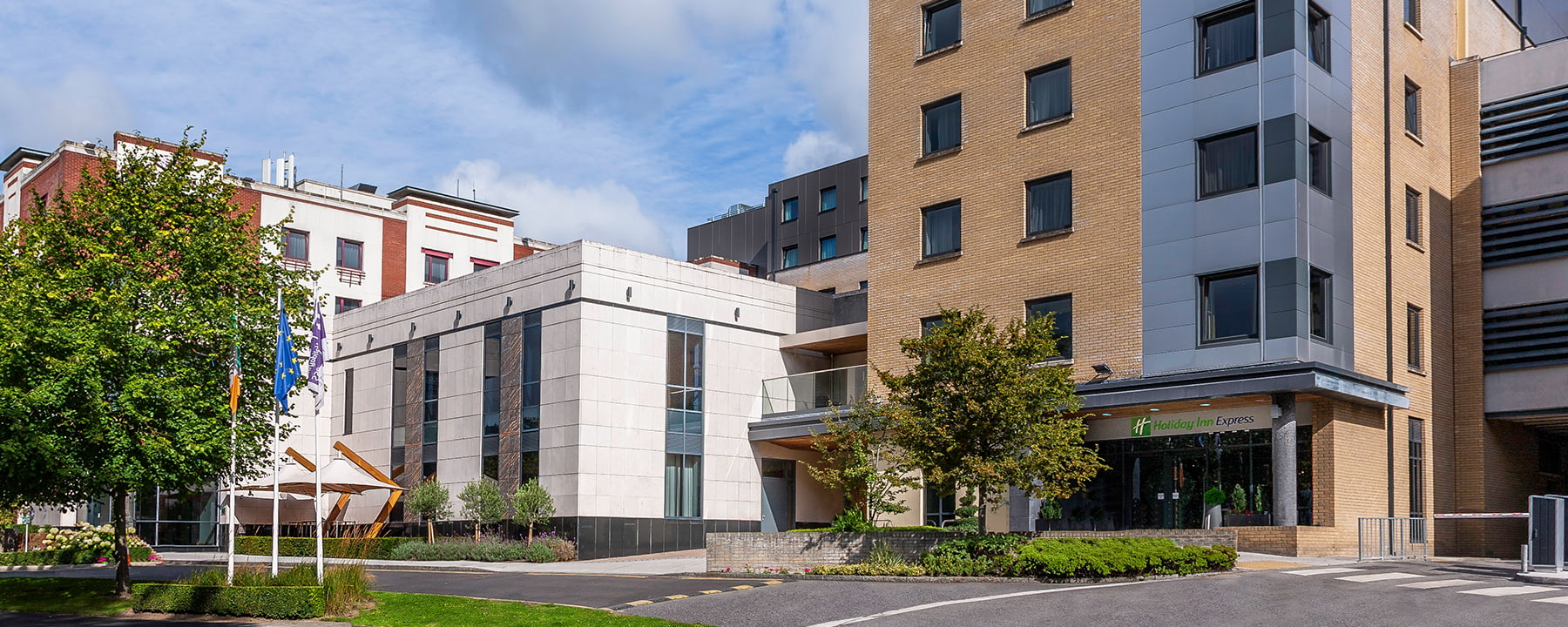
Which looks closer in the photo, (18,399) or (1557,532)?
(1557,532)

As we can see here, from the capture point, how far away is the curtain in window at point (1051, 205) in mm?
34312

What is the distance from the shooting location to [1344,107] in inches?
1238

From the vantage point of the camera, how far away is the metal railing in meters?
29.2

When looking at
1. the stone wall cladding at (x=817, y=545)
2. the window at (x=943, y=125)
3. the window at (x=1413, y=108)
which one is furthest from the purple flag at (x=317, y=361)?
the window at (x=1413, y=108)

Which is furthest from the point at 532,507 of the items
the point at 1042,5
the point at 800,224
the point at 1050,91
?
the point at 800,224

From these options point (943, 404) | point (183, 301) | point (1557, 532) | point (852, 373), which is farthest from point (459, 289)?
point (1557, 532)

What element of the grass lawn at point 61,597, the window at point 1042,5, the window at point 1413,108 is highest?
the window at point 1042,5

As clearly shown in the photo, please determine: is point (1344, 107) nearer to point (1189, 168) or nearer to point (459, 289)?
point (1189, 168)

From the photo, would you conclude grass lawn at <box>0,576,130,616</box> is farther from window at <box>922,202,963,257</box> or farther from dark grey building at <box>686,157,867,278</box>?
dark grey building at <box>686,157,867,278</box>

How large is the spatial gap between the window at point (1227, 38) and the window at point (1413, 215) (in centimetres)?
659

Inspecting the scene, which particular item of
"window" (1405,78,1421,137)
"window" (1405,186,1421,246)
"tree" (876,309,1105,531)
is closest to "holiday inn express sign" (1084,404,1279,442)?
"tree" (876,309,1105,531)

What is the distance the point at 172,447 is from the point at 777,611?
1257 centimetres

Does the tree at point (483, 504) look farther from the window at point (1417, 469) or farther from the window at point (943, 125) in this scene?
the window at point (1417, 469)

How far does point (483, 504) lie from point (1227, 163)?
2260cm
